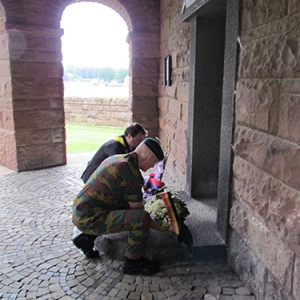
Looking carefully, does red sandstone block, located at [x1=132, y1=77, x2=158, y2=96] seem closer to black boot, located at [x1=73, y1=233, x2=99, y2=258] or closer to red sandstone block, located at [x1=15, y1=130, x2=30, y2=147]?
red sandstone block, located at [x1=15, y1=130, x2=30, y2=147]

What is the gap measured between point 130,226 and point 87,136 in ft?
26.6

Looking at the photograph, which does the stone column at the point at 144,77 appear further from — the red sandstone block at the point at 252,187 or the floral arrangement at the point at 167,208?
the red sandstone block at the point at 252,187

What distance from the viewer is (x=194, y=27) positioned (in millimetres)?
3934

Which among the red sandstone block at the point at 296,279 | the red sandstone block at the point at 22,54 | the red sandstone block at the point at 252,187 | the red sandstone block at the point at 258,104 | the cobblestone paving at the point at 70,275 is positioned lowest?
the cobblestone paving at the point at 70,275

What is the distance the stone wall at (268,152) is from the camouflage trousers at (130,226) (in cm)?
76

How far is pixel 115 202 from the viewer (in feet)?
9.62

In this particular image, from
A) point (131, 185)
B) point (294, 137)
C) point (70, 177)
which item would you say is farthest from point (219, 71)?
point (70, 177)

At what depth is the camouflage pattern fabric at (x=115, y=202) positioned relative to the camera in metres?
2.76

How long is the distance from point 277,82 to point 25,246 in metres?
2.77

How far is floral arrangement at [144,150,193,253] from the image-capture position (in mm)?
2877

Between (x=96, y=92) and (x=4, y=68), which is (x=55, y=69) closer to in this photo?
(x=4, y=68)

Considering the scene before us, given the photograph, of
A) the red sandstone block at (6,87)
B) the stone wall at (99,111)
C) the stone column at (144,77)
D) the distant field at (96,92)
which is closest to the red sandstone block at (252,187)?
the stone column at (144,77)

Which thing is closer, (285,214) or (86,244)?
(285,214)

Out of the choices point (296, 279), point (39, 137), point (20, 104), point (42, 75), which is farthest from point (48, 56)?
point (296, 279)
